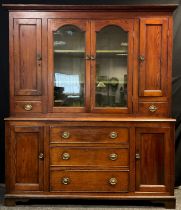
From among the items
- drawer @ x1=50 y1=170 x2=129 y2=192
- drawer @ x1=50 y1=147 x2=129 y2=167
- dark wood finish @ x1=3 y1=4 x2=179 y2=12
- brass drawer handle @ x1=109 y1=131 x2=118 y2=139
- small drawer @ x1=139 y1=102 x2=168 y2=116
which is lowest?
drawer @ x1=50 y1=170 x2=129 y2=192

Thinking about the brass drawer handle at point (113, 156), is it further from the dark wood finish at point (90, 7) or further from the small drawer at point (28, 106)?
the dark wood finish at point (90, 7)

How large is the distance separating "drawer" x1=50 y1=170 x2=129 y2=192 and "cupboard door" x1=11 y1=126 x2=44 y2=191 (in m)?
0.14

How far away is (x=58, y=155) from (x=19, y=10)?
4.34ft

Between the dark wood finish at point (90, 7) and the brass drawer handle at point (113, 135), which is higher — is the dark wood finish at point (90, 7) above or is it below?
above

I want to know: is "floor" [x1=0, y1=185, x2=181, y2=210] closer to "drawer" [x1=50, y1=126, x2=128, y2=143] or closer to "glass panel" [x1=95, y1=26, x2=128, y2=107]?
"drawer" [x1=50, y1=126, x2=128, y2=143]

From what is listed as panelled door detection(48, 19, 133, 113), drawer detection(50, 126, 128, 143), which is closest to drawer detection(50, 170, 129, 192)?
drawer detection(50, 126, 128, 143)

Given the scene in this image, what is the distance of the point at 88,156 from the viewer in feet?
10.5

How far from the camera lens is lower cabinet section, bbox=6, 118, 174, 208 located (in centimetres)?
320

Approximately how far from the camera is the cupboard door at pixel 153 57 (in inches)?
127

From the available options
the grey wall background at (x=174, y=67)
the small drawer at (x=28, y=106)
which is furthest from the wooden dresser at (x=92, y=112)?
the grey wall background at (x=174, y=67)

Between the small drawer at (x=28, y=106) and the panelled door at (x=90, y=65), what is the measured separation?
11 cm

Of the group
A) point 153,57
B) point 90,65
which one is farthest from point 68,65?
point 153,57

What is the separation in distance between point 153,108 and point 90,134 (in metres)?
0.61

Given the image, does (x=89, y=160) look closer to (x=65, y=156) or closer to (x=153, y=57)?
(x=65, y=156)
